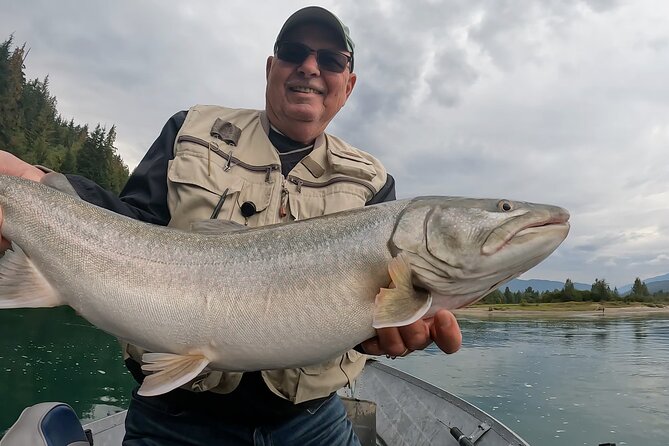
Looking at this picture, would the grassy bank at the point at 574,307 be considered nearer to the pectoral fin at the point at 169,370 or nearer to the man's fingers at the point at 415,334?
the man's fingers at the point at 415,334

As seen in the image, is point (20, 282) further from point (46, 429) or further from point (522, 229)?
point (522, 229)

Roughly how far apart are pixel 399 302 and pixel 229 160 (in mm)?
1625

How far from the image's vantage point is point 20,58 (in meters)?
81.0

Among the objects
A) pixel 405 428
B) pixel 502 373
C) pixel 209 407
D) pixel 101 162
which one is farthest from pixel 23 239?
pixel 101 162

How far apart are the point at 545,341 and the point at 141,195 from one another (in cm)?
3319

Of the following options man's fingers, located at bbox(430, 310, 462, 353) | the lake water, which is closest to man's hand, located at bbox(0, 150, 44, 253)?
man's fingers, located at bbox(430, 310, 462, 353)

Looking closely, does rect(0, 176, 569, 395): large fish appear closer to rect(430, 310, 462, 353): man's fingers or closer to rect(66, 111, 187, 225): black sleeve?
rect(430, 310, 462, 353): man's fingers

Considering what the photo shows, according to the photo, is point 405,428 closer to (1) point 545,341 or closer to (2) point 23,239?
(2) point 23,239

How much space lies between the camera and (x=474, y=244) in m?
2.74

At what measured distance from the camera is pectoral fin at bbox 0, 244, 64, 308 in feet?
9.07

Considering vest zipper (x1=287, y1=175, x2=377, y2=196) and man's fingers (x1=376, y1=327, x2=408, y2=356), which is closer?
man's fingers (x1=376, y1=327, x2=408, y2=356)

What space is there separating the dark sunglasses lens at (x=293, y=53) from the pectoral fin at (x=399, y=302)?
180cm

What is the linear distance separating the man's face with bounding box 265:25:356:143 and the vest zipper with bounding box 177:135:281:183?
1.26ft

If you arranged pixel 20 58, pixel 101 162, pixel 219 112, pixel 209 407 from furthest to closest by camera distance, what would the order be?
pixel 20 58
pixel 101 162
pixel 219 112
pixel 209 407
